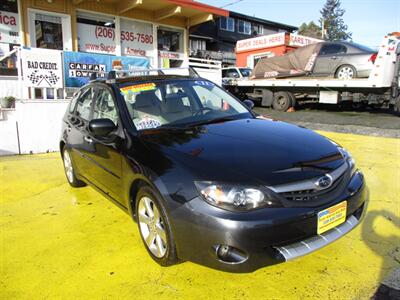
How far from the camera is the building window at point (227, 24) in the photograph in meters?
32.6

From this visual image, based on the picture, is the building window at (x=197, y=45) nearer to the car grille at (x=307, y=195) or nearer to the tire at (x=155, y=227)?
the tire at (x=155, y=227)

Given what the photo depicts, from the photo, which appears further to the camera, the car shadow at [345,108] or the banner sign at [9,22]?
the car shadow at [345,108]

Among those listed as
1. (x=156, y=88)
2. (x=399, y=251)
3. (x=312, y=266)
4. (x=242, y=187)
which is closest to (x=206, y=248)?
(x=242, y=187)

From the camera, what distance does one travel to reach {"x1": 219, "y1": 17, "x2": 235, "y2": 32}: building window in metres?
32.6

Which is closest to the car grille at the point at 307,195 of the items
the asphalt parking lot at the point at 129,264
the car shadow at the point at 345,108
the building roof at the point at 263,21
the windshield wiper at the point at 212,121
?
the asphalt parking lot at the point at 129,264

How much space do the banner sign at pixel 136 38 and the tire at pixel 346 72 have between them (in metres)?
6.44

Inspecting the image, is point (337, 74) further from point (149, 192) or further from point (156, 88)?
point (149, 192)

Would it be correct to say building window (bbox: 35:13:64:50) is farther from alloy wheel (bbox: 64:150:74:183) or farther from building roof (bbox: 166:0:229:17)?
alloy wheel (bbox: 64:150:74:183)

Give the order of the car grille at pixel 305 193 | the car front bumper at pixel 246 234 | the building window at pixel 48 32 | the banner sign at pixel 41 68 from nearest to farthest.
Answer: the car front bumper at pixel 246 234, the car grille at pixel 305 193, the banner sign at pixel 41 68, the building window at pixel 48 32

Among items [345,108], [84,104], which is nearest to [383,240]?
[84,104]

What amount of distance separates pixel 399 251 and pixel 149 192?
7.32ft

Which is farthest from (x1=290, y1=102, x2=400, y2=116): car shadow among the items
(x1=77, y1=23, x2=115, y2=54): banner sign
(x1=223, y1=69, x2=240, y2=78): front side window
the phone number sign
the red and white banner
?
the red and white banner

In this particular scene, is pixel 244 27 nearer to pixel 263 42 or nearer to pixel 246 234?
pixel 263 42

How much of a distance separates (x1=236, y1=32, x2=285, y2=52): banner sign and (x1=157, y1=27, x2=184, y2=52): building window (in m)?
9.52
